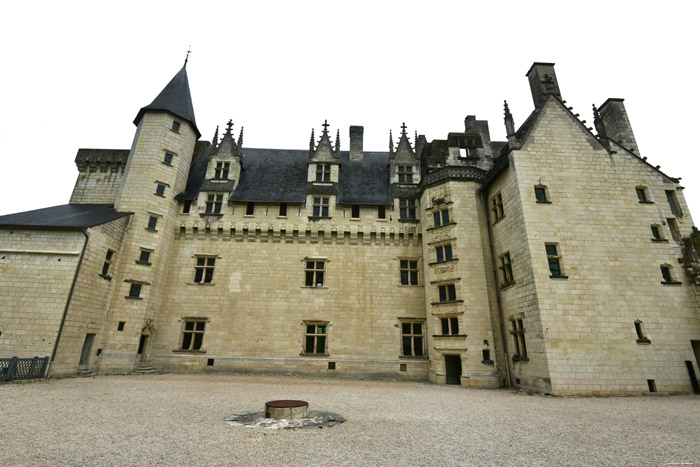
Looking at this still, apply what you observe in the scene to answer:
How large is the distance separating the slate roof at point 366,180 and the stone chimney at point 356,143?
0.43 metres

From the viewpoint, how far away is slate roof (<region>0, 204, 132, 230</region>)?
48.4 feet

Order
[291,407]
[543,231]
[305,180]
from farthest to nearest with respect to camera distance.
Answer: [305,180] → [543,231] → [291,407]

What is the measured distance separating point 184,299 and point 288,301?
6015mm

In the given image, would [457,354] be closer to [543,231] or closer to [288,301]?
[543,231]

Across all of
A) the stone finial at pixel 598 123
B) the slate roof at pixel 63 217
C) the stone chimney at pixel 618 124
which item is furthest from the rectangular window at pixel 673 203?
the slate roof at pixel 63 217

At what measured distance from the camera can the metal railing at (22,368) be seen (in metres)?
11.6

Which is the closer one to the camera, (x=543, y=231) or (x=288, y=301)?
(x=543, y=231)

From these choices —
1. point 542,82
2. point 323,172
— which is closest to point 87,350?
point 323,172

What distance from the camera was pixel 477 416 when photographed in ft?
26.3

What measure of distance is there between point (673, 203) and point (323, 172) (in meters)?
18.6

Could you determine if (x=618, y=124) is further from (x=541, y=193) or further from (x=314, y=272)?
(x=314, y=272)

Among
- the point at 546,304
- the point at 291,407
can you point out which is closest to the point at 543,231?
the point at 546,304

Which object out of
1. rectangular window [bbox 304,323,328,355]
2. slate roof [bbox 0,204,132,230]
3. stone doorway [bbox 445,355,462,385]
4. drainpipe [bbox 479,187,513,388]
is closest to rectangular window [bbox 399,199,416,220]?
drainpipe [bbox 479,187,513,388]

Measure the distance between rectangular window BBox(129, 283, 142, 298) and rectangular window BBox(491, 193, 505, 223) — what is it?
19561 mm
